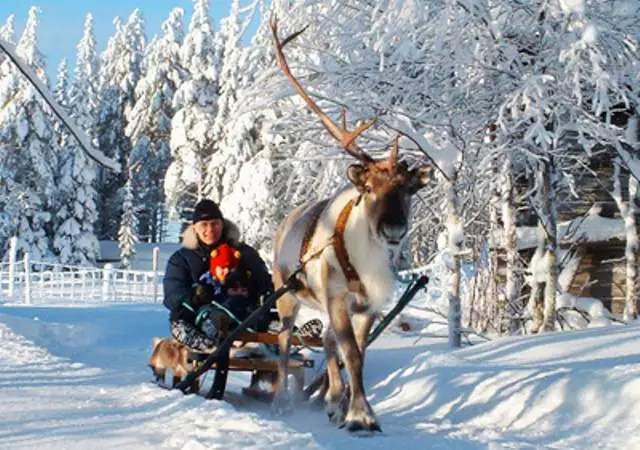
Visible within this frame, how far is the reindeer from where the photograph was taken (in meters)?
5.08

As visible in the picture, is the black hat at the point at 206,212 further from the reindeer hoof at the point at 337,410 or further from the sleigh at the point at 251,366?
the reindeer hoof at the point at 337,410

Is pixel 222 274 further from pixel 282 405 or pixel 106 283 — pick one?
→ pixel 106 283

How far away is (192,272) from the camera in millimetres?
7254

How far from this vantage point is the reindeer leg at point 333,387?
219 inches

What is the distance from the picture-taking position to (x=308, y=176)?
1217cm

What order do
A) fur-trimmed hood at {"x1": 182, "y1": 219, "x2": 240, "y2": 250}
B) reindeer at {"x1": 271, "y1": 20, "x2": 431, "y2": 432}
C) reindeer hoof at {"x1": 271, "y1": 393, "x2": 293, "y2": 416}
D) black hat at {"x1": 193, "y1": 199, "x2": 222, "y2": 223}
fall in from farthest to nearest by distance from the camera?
fur-trimmed hood at {"x1": 182, "y1": 219, "x2": 240, "y2": 250}, black hat at {"x1": 193, "y1": 199, "x2": 222, "y2": 223}, reindeer hoof at {"x1": 271, "y1": 393, "x2": 293, "y2": 416}, reindeer at {"x1": 271, "y1": 20, "x2": 431, "y2": 432}

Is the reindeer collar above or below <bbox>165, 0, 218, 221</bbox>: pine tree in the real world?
below

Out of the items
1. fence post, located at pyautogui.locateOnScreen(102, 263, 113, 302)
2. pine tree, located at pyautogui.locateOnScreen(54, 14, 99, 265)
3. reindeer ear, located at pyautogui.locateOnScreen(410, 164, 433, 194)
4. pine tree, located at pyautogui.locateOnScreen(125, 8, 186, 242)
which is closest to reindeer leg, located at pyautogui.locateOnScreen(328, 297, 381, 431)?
reindeer ear, located at pyautogui.locateOnScreen(410, 164, 433, 194)

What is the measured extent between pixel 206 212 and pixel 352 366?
7.89 ft

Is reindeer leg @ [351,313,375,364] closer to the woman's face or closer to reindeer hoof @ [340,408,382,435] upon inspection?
reindeer hoof @ [340,408,382,435]

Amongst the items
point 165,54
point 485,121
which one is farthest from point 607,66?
point 165,54

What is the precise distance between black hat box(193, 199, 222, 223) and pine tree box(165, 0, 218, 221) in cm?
2801

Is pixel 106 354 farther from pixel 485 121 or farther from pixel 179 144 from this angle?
pixel 179 144

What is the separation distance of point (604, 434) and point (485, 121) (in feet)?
18.6
